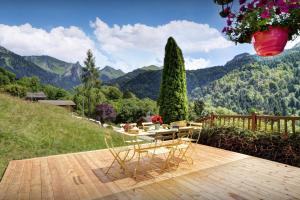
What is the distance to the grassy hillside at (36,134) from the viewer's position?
5.93m

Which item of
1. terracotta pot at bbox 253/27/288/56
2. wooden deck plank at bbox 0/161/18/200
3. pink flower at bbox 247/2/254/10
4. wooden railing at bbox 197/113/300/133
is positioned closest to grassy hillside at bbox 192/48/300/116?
wooden railing at bbox 197/113/300/133

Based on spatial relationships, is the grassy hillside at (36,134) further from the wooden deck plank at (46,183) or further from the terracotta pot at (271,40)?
the terracotta pot at (271,40)

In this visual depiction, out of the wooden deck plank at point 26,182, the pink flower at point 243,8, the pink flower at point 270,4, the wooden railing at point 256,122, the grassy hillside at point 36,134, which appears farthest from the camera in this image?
the grassy hillside at point 36,134

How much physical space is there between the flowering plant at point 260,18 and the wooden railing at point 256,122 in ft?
14.0

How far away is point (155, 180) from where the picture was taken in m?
3.86

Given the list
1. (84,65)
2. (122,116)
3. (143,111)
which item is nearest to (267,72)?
(143,111)

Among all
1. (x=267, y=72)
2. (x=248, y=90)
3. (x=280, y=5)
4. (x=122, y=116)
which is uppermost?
(x=267, y=72)

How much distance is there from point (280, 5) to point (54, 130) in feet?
24.6

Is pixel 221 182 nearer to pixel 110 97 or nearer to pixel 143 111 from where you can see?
pixel 143 111

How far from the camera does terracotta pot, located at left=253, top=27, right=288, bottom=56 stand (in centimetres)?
166

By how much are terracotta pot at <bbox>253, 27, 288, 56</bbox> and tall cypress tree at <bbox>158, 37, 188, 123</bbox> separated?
646 cm

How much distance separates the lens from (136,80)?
79812 millimetres

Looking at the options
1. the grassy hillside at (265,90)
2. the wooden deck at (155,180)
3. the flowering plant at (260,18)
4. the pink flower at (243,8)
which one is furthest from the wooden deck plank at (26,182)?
the grassy hillside at (265,90)

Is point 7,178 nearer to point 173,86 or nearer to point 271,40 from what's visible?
point 271,40
